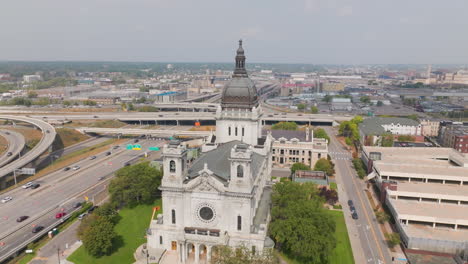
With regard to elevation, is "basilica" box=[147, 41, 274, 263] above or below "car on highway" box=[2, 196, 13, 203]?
above

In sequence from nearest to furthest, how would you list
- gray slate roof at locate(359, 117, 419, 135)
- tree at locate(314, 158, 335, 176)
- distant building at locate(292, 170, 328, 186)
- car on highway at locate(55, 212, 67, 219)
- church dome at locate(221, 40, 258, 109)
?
car on highway at locate(55, 212, 67, 219)
church dome at locate(221, 40, 258, 109)
distant building at locate(292, 170, 328, 186)
tree at locate(314, 158, 335, 176)
gray slate roof at locate(359, 117, 419, 135)

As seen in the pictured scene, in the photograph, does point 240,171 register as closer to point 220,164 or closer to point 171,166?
point 220,164

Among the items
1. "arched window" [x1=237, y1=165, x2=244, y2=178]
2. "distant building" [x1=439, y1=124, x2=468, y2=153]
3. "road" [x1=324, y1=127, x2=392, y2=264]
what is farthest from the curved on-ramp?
"distant building" [x1=439, y1=124, x2=468, y2=153]

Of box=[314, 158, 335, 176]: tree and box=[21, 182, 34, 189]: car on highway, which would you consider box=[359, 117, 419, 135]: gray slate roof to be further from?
box=[21, 182, 34, 189]: car on highway

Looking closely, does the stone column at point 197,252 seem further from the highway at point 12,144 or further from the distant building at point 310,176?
the highway at point 12,144

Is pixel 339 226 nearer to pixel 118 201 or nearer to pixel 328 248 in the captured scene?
pixel 328 248

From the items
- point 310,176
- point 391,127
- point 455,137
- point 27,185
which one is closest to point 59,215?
point 27,185
